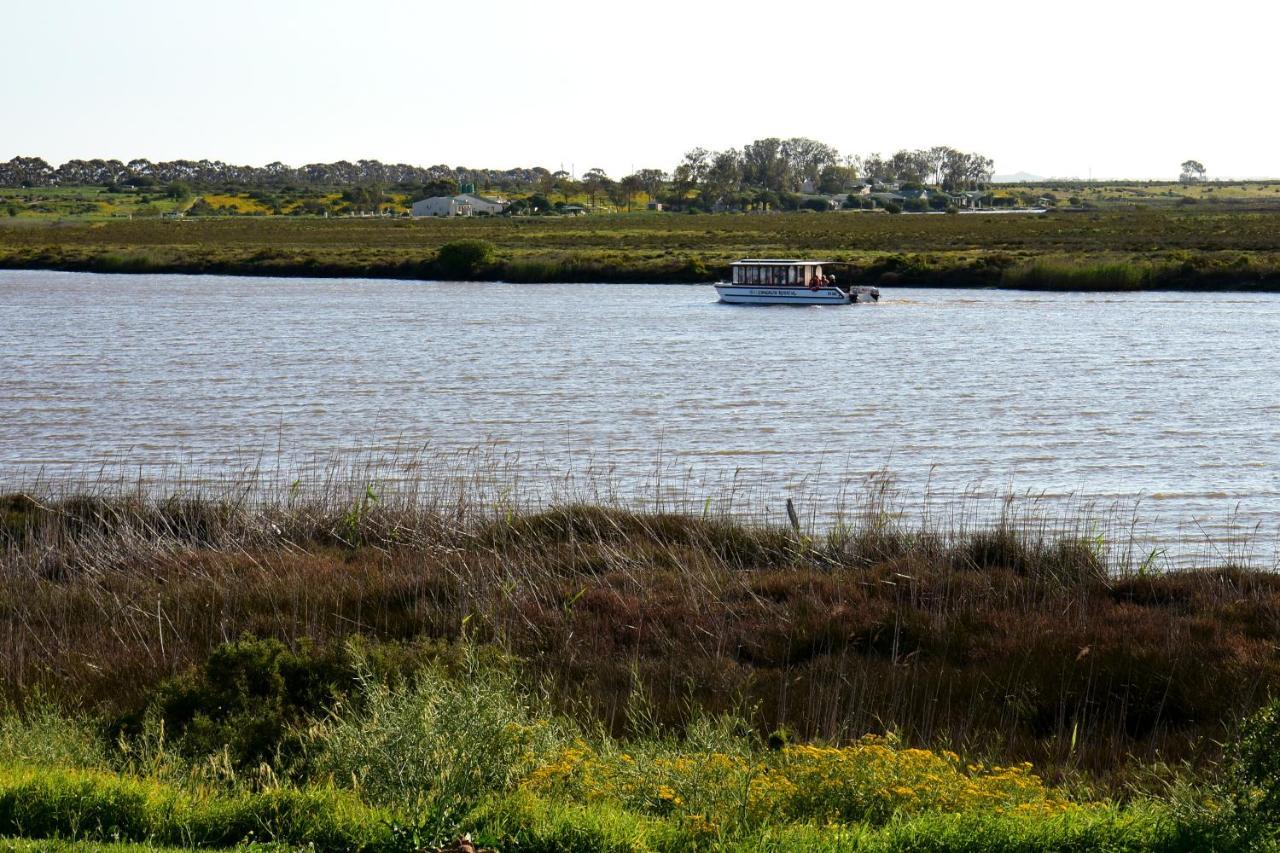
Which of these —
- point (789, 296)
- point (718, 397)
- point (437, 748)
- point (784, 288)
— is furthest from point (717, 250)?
point (437, 748)

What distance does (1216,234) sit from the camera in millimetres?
94875

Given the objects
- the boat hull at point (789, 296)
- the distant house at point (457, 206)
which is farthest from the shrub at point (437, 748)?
the distant house at point (457, 206)

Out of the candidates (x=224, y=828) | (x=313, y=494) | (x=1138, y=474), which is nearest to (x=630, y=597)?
(x=313, y=494)

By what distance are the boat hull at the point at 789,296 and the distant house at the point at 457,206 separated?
390 feet

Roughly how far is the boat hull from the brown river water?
685 mm

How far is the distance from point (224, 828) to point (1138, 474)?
62.7ft

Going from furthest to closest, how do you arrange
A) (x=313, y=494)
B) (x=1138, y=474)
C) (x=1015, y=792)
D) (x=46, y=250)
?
(x=46, y=250) → (x=1138, y=474) → (x=313, y=494) → (x=1015, y=792)

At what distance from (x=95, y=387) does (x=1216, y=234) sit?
79.5 m

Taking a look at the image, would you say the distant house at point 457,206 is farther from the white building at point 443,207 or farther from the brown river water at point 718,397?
the brown river water at point 718,397

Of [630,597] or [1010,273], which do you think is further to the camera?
[1010,273]

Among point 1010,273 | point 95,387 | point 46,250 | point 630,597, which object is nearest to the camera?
point 630,597

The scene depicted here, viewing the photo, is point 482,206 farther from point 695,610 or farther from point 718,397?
point 695,610

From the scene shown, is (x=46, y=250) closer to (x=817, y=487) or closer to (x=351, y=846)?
(x=817, y=487)

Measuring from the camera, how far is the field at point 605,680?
7.85m
